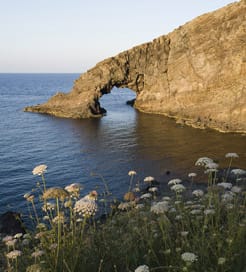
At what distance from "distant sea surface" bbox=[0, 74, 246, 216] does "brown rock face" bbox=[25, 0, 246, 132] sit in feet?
18.0

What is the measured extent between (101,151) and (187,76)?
32255 millimetres

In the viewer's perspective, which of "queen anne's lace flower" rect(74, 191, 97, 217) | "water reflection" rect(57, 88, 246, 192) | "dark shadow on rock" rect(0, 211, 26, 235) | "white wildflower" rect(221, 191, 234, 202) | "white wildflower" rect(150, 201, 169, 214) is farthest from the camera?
"water reflection" rect(57, 88, 246, 192)

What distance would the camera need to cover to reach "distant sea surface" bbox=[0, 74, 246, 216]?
132ft

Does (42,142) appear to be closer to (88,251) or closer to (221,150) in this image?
(221,150)

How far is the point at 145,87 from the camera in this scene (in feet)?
292

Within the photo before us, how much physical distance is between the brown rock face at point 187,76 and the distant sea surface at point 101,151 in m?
5.48

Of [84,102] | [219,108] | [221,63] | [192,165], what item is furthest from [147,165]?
[84,102]

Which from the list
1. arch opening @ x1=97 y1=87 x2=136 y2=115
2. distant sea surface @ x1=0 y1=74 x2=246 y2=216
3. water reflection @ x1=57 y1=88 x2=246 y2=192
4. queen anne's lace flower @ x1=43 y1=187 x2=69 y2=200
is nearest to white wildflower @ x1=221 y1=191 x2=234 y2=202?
queen anne's lace flower @ x1=43 y1=187 x2=69 y2=200

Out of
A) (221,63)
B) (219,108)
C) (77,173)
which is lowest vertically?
(77,173)

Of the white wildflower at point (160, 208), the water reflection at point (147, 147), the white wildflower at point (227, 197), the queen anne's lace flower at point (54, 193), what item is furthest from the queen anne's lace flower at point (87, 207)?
the water reflection at point (147, 147)

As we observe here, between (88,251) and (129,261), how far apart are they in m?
1.00

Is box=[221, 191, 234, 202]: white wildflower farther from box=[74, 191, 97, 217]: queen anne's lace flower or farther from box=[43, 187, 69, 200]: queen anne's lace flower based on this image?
box=[43, 187, 69, 200]: queen anne's lace flower

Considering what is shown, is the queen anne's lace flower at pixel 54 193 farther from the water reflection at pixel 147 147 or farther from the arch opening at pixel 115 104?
the arch opening at pixel 115 104

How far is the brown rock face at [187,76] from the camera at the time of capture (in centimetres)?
6569
